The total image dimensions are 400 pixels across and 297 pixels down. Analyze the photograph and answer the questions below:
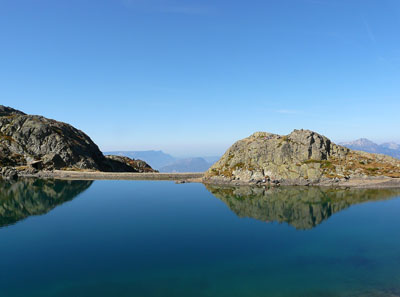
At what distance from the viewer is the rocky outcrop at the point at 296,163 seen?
482 feet

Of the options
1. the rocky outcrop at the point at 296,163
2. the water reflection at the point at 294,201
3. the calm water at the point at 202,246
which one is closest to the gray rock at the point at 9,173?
the calm water at the point at 202,246

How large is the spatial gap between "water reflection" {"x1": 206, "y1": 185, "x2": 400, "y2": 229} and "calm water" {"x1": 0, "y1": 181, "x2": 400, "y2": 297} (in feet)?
1.38

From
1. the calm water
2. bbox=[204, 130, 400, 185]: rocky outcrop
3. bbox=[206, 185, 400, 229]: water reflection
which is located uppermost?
bbox=[204, 130, 400, 185]: rocky outcrop

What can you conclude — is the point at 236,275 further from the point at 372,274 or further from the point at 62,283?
the point at 62,283

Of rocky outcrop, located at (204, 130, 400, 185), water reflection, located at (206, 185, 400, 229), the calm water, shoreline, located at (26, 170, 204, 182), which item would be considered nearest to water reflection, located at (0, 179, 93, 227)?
the calm water

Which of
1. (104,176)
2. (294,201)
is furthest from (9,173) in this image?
(294,201)

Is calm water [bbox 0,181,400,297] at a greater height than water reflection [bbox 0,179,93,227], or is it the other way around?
water reflection [bbox 0,179,93,227]

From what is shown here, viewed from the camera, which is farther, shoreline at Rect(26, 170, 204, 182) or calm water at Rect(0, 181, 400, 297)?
shoreline at Rect(26, 170, 204, 182)

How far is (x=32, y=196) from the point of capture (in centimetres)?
12162

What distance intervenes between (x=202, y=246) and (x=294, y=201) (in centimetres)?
6149

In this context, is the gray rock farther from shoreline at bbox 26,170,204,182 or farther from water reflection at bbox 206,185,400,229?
water reflection at bbox 206,185,400,229

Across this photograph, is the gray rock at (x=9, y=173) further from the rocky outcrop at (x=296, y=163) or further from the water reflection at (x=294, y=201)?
the water reflection at (x=294, y=201)

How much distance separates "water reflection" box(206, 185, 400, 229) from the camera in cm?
8812

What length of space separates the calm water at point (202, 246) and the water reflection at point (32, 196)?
0.73 meters
